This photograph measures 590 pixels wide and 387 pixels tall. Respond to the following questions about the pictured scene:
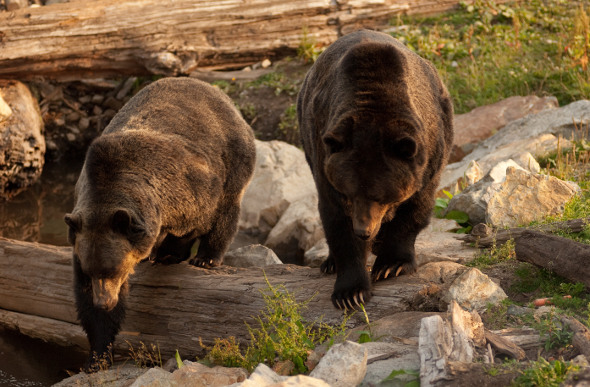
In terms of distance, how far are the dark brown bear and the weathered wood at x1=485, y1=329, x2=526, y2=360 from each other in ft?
3.76

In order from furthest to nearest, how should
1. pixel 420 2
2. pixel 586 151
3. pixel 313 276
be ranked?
pixel 420 2 → pixel 586 151 → pixel 313 276

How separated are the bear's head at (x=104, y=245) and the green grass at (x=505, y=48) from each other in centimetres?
764

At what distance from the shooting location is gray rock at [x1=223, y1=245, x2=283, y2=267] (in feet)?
27.4

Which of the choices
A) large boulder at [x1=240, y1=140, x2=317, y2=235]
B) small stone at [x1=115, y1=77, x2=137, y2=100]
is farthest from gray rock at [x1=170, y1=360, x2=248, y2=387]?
small stone at [x1=115, y1=77, x2=137, y2=100]

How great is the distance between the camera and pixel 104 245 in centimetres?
623

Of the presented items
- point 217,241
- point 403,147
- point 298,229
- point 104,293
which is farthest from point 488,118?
point 104,293

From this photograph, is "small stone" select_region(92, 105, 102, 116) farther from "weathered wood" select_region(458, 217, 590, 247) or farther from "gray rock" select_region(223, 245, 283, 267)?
"weathered wood" select_region(458, 217, 590, 247)

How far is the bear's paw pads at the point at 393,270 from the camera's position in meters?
6.27

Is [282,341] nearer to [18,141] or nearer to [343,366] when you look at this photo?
[343,366]

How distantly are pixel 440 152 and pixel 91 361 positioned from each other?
11.9ft

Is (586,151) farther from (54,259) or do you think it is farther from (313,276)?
(54,259)

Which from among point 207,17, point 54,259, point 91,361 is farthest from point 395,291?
point 207,17

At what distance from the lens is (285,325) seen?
539 cm

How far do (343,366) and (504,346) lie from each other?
99 cm
